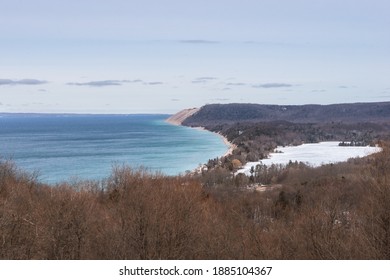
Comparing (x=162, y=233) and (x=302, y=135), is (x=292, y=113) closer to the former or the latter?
(x=302, y=135)

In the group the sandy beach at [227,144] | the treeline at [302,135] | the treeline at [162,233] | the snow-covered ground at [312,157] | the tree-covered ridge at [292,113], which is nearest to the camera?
the treeline at [162,233]

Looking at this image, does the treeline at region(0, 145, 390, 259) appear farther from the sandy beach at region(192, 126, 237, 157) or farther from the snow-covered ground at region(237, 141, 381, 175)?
the sandy beach at region(192, 126, 237, 157)

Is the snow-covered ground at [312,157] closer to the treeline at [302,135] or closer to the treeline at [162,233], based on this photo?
the treeline at [302,135]

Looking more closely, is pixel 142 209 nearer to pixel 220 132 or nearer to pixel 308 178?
pixel 308 178

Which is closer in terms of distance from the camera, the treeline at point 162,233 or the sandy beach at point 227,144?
the treeline at point 162,233

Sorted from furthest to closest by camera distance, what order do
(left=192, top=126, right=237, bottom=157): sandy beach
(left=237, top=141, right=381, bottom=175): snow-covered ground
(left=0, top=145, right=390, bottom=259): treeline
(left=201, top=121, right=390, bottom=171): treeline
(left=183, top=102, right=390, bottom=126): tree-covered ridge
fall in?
(left=183, top=102, right=390, bottom=126): tree-covered ridge → (left=201, top=121, right=390, bottom=171): treeline → (left=192, top=126, right=237, bottom=157): sandy beach → (left=237, top=141, right=381, bottom=175): snow-covered ground → (left=0, top=145, right=390, bottom=259): treeline

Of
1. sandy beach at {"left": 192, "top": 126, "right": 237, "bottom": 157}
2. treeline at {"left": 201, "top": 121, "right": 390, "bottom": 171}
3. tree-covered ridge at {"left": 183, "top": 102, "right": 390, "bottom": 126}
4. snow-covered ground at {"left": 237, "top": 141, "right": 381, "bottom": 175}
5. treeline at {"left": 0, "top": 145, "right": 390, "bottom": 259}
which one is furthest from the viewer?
tree-covered ridge at {"left": 183, "top": 102, "right": 390, "bottom": 126}

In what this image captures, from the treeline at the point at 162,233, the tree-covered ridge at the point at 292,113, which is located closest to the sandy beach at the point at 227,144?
the tree-covered ridge at the point at 292,113

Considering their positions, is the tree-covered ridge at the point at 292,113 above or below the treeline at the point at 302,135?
above

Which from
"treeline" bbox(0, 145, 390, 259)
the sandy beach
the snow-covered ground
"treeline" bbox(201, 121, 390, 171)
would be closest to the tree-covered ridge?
the sandy beach

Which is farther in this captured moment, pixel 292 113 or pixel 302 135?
pixel 292 113

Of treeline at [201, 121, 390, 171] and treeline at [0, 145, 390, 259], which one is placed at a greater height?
treeline at [0, 145, 390, 259]

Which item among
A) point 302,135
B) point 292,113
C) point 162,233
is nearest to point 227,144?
point 302,135
